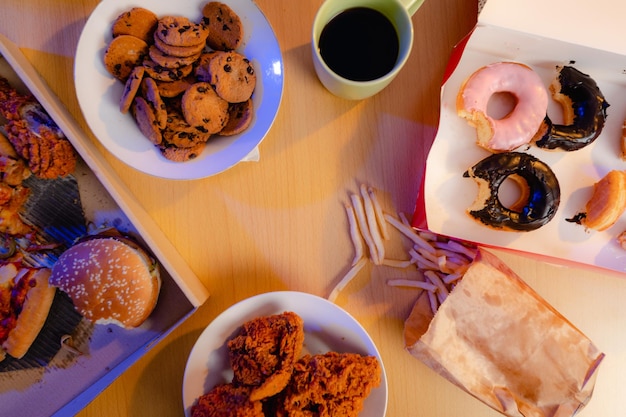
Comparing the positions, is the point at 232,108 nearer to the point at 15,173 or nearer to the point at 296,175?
the point at 296,175

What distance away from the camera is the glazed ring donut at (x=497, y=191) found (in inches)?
33.2

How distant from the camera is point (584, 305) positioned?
909 millimetres

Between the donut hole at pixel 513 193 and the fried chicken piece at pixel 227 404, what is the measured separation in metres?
0.62

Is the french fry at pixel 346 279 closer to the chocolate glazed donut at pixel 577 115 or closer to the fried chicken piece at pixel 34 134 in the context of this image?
the chocolate glazed donut at pixel 577 115

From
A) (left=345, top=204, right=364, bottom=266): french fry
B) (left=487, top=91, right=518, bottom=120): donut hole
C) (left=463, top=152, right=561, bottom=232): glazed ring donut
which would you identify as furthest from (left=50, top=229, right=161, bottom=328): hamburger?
(left=487, top=91, right=518, bottom=120): donut hole

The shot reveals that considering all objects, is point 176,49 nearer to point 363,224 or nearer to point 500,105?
point 363,224

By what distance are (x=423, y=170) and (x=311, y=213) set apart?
24cm

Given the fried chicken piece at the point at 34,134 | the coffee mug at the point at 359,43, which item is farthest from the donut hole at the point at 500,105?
the fried chicken piece at the point at 34,134

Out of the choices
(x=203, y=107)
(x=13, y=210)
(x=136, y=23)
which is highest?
(x=136, y=23)

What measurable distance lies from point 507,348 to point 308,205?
18.2 inches

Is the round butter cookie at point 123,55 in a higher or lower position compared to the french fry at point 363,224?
higher

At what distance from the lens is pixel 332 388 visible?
2.42ft

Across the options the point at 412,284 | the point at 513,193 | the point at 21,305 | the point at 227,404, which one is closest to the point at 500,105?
the point at 513,193

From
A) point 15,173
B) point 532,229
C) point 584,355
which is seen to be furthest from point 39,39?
point 584,355
